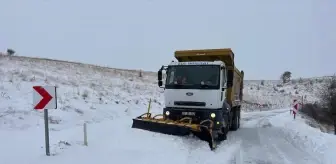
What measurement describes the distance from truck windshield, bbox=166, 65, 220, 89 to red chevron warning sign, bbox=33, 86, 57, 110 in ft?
18.4

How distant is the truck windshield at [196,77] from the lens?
12.8 meters

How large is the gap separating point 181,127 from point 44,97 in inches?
196

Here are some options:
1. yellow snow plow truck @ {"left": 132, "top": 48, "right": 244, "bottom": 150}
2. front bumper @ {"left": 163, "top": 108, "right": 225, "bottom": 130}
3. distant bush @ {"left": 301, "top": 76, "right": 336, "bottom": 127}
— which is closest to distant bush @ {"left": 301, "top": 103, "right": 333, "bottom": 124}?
distant bush @ {"left": 301, "top": 76, "right": 336, "bottom": 127}

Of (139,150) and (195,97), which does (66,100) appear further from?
(139,150)

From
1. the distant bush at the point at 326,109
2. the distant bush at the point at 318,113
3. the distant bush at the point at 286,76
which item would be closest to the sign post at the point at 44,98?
the distant bush at the point at 326,109

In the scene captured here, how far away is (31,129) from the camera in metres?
12.2

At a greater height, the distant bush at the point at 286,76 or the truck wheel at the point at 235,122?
the distant bush at the point at 286,76

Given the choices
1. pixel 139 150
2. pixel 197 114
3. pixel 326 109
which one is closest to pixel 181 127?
pixel 197 114

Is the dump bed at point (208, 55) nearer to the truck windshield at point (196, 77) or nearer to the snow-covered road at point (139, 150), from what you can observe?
the truck windshield at point (196, 77)

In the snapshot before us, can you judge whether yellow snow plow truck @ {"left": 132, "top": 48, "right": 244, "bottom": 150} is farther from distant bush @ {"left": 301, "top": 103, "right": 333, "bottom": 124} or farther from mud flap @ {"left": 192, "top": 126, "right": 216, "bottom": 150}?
distant bush @ {"left": 301, "top": 103, "right": 333, "bottom": 124}

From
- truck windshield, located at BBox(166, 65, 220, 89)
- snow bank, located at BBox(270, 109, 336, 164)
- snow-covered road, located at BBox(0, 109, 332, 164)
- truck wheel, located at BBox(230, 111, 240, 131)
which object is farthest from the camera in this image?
truck wheel, located at BBox(230, 111, 240, 131)

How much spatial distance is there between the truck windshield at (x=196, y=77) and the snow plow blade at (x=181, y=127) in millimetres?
1251

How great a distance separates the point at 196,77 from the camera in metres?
12.9

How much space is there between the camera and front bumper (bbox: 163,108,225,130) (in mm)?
12469
